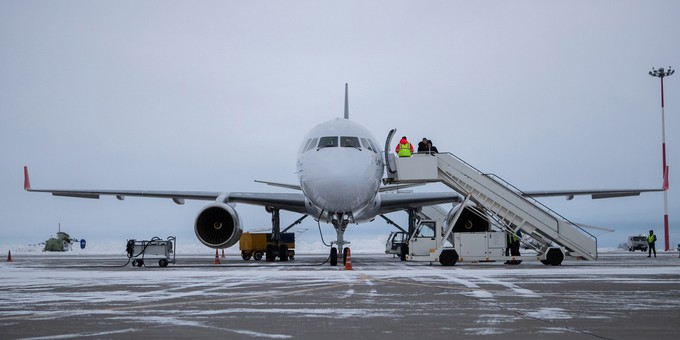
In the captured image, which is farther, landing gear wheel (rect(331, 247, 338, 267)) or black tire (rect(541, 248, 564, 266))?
black tire (rect(541, 248, 564, 266))

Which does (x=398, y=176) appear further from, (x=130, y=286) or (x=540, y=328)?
(x=540, y=328)

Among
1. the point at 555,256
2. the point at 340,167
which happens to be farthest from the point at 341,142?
the point at 555,256

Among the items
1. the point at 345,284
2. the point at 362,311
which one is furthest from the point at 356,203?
the point at 362,311

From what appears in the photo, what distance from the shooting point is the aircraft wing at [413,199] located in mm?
25831

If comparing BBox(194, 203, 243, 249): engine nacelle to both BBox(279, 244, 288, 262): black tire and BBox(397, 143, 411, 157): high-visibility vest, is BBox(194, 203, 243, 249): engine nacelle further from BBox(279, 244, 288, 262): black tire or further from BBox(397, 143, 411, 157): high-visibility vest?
BBox(397, 143, 411, 157): high-visibility vest

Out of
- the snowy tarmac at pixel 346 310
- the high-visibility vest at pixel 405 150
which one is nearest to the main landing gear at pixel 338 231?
the high-visibility vest at pixel 405 150

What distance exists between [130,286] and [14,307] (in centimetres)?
388

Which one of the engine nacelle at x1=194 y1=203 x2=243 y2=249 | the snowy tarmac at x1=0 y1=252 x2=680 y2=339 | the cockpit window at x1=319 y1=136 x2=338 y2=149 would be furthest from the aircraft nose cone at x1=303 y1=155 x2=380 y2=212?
the snowy tarmac at x1=0 y1=252 x2=680 y2=339

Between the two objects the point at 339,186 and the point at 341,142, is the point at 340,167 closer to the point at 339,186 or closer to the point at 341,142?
the point at 339,186

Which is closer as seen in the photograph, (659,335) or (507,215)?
(659,335)

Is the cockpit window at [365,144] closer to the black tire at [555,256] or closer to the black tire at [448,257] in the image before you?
the black tire at [448,257]

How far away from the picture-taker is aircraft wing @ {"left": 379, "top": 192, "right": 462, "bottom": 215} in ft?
84.7

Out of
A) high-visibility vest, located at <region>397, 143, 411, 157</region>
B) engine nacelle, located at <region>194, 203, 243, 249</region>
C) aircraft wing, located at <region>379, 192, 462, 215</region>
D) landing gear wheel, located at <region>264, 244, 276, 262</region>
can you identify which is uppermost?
high-visibility vest, located at <region>397, 143, 411, 157</region>

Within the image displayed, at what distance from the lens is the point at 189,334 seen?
6.17 metres
